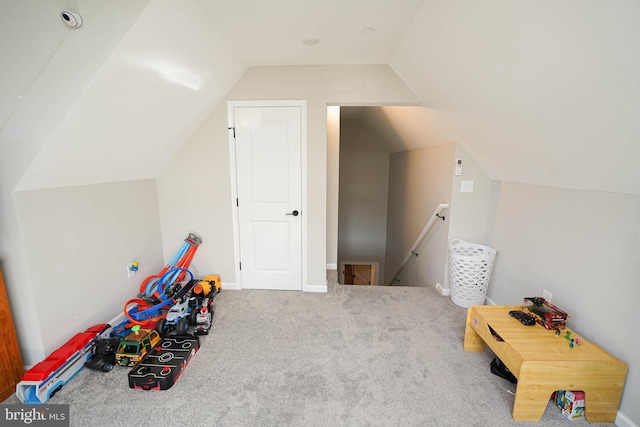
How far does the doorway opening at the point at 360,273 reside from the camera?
6.47m

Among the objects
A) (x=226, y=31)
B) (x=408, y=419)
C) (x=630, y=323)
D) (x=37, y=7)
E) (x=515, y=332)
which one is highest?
(x=226, y=31)

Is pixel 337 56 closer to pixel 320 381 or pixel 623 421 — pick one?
pixel 320 381

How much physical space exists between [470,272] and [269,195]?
216 cm

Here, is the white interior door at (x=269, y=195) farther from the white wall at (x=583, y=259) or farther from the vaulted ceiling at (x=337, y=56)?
the white wall at (x=583, y=259)

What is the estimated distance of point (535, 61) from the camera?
136 centimetres

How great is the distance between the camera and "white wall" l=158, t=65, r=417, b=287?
2.71 meters

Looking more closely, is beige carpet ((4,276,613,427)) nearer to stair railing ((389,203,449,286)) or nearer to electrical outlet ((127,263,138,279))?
electrical outlet ((127,263,138,279))

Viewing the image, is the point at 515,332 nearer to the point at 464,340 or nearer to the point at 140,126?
the point at 464,340

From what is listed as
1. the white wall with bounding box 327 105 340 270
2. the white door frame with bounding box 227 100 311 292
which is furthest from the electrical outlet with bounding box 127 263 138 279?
the white wall with bounding box 327 105 340 270

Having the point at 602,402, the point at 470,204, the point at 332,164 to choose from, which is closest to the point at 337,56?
the point at 332,164

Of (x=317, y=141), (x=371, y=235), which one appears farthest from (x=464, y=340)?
(x=371, y=235)

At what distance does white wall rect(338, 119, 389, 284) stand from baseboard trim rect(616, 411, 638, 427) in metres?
4.67

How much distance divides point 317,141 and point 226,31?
3.94 ft

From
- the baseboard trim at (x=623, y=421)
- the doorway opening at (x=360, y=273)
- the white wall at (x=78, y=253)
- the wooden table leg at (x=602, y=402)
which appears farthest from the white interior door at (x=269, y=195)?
the doorway opening at (x=360, y=273)
